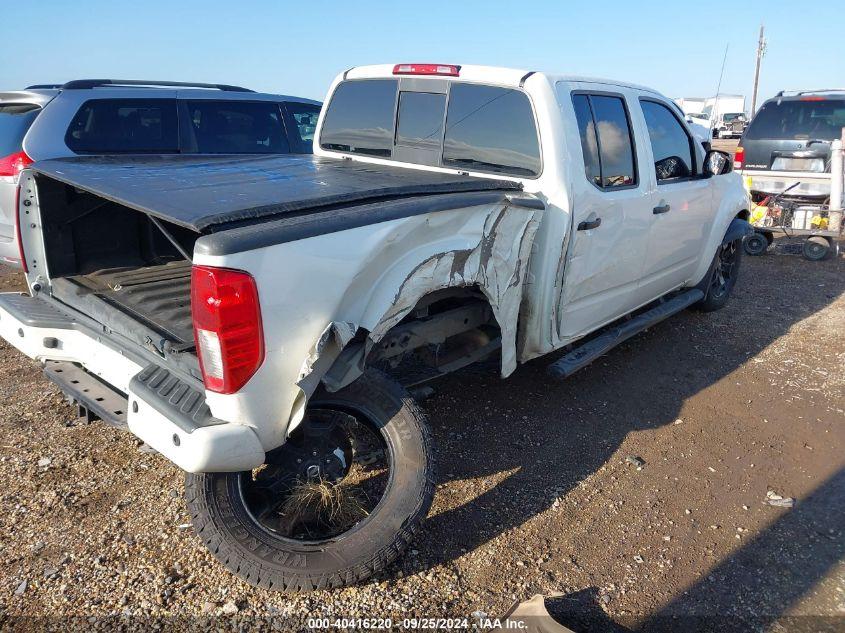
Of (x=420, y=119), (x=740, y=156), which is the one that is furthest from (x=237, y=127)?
(x=740, y=156)

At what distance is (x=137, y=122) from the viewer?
6.09m

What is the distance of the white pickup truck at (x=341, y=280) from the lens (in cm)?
231

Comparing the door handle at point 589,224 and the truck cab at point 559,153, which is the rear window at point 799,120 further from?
the door handle at point 589,224

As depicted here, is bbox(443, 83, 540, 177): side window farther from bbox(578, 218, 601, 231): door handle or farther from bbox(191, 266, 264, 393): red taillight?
bbox(191, 266, 264, 393): red taillight

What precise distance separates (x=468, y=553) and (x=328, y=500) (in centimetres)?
67

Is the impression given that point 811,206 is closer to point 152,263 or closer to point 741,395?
point 741,395

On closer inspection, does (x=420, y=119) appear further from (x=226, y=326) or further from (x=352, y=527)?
(x=352, y=527)

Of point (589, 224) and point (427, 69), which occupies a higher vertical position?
point (427, 69)

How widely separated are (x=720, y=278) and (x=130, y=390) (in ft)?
18.4

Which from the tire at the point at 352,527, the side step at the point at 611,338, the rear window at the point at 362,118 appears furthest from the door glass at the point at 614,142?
the tire at the point at 352,527

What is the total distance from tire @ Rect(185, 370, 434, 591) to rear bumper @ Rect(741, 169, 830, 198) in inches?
315

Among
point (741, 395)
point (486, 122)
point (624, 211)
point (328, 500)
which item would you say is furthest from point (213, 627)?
point (741, 395)

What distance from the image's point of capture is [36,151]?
210 inches

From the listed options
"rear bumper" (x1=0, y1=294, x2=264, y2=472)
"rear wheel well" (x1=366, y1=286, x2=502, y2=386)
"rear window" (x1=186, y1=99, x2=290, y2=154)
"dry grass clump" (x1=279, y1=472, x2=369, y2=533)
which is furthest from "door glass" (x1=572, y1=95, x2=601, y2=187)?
"rear window" (x1=186, y1=99, x2=290, y2=154)
